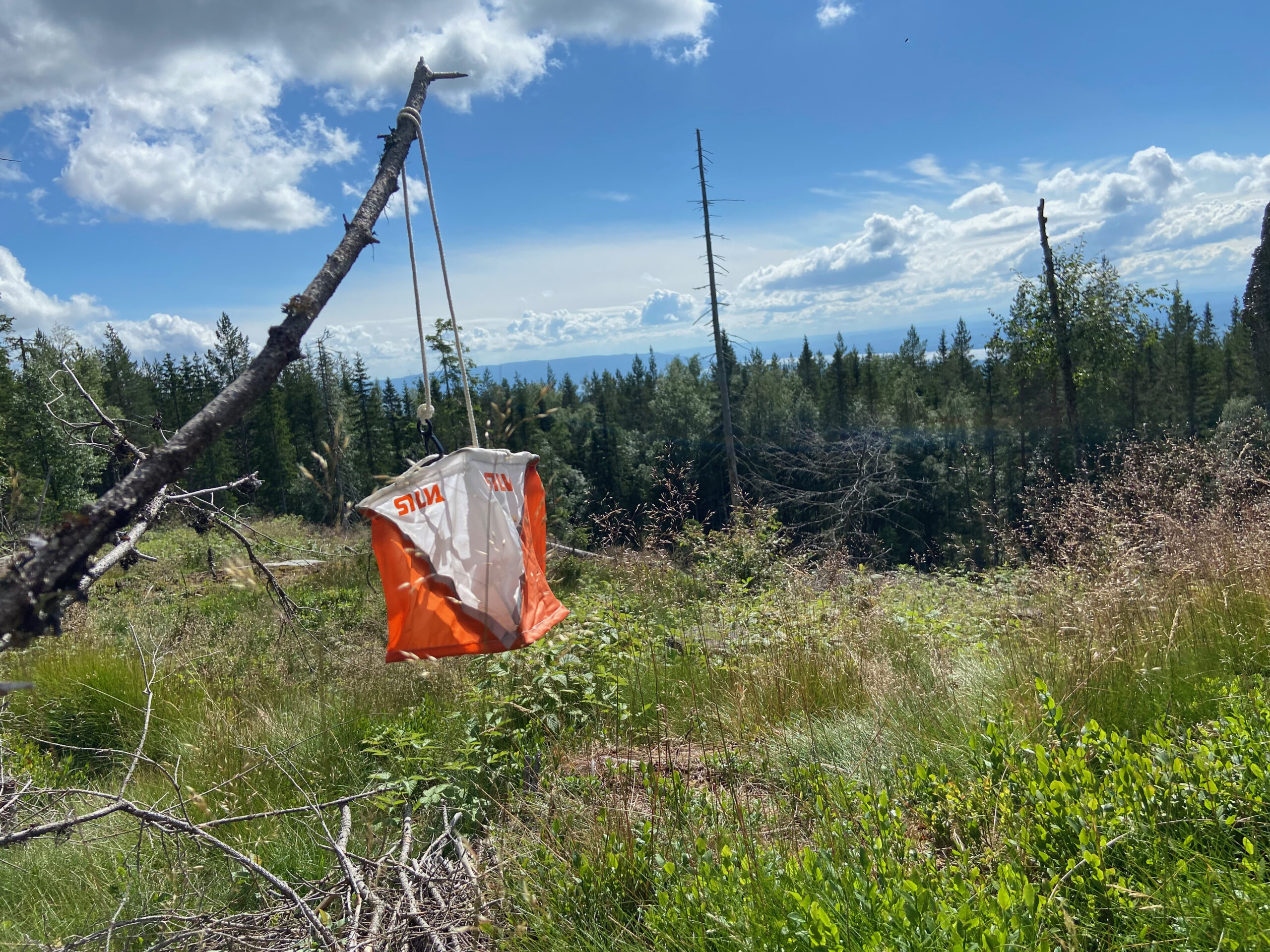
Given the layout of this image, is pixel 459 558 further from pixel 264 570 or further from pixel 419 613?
pixel 264 570

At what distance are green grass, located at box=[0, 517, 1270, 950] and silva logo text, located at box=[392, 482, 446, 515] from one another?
48 cm

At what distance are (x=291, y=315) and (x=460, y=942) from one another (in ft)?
6.69

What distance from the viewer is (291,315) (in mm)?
1361

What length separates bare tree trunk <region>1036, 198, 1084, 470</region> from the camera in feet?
63.4

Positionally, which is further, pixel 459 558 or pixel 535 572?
pixel 535 572

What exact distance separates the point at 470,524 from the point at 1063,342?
22.4 meters

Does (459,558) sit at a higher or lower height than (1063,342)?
lower

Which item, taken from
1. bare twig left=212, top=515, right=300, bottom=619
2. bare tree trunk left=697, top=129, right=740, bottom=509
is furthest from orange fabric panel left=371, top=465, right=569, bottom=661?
bare tree trunk left=697, top=129, right=740, bottom=509

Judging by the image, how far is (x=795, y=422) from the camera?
53281 millimetres

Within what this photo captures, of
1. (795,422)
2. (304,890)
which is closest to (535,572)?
(304,890)

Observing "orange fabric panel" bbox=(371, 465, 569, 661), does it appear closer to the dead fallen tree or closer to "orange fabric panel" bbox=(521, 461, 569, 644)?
"orange fabric panel" bbox=(521, 461, 569, 644)

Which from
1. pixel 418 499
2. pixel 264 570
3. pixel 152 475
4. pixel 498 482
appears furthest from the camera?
pixel 498 482

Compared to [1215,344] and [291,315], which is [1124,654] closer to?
[291,315]

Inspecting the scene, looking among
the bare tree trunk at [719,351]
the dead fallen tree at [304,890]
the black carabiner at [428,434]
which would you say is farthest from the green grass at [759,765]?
the bare tree trunk at [719,351]
